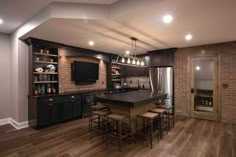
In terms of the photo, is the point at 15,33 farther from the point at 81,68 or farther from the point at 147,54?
the point at 147,54

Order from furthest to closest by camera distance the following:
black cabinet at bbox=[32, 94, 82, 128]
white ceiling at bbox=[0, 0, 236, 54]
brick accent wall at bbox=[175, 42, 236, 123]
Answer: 1. brick accent wall at bbox=[175, 42, 236, 123]
2. black cabinet at bbox=[32, 94, 82, 128]
3. white ceiling at bbox=[0, 0, 236, 54]

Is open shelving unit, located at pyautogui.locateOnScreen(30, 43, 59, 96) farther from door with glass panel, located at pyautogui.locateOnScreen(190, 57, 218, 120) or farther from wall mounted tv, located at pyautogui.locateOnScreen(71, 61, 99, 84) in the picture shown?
door with glass panel, located at pyautogui.locateOnScreen(190, 57, 218, 120)

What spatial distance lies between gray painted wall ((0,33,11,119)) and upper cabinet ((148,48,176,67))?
5.21m

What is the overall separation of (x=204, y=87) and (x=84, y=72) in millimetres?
4398

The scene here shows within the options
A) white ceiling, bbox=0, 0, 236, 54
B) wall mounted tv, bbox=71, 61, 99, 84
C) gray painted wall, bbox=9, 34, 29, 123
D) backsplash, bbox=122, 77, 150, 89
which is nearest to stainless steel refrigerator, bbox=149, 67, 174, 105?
backsplash, bbox=122, 77, 150, 89

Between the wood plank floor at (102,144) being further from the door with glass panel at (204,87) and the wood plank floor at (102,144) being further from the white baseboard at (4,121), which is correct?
the door with glass panel at (204,87)

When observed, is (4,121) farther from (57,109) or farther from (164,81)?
(164,81)

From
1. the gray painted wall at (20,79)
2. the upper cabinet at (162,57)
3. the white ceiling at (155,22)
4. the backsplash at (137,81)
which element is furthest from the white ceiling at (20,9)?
the backsplash at (137,81)

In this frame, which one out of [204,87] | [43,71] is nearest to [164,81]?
[204,87]

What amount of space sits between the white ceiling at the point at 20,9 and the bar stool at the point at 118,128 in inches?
89.9

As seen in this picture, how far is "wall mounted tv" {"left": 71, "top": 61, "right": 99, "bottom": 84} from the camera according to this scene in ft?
17.1

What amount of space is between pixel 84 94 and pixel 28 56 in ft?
6.84

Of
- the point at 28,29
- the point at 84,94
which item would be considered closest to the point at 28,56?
the point at 28,29

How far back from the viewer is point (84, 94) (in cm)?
508
